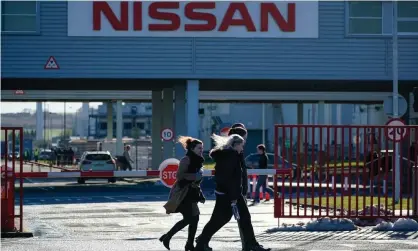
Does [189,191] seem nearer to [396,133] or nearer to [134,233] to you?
[134,233]

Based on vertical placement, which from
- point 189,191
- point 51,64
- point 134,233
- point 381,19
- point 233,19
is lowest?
point 134,233

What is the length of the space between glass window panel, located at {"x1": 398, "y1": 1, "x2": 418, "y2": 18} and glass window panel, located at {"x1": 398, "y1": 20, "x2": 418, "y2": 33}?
25 cm

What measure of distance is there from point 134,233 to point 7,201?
2277 millimetres

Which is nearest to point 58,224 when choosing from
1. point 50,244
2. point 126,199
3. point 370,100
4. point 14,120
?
point 50,244

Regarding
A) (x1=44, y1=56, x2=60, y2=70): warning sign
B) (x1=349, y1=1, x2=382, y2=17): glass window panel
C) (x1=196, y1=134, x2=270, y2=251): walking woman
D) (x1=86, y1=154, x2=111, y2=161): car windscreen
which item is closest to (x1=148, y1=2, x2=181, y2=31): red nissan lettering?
(x1=44, y1=56, x2=60, y2=70): warning sign

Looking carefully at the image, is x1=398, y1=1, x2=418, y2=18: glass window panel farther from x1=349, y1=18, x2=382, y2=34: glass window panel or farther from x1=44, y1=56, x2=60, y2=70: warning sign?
x1=44, y1=56, x2=60, y2=70: warning sign

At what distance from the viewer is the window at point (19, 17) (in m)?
34.5

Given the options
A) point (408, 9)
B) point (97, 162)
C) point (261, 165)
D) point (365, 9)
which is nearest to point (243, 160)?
point (261, 165)

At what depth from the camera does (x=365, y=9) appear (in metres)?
35.6

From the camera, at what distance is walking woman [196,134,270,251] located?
13.7m

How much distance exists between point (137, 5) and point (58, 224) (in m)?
15.8

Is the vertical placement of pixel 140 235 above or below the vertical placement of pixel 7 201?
below

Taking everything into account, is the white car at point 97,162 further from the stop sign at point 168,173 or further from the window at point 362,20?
the stop sign at point 168,173

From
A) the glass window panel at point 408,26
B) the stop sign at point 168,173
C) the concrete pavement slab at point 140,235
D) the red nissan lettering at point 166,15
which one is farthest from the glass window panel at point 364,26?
the stop sign at point 168,173
